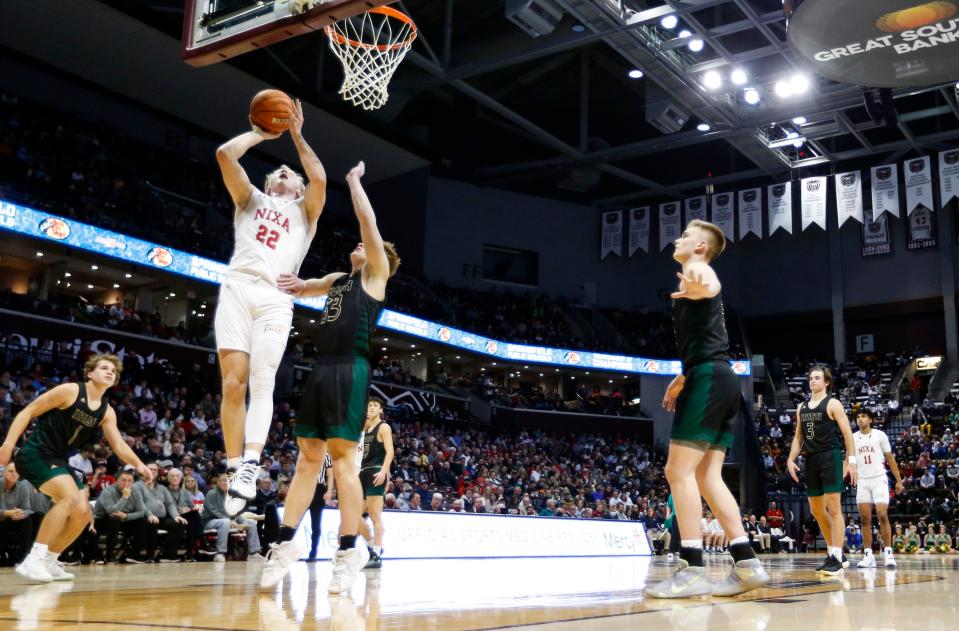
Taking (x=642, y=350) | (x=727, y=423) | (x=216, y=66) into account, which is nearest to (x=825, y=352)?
(x=642, y=350)

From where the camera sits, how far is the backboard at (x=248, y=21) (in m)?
6.47

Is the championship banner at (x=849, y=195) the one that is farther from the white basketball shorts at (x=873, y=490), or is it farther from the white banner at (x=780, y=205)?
the white basketball shorts at (x=873, y=490)

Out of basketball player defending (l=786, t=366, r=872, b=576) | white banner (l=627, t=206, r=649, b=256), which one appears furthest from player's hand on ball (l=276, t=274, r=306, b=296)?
white banner (l=627, t=206, r=649, b=256)

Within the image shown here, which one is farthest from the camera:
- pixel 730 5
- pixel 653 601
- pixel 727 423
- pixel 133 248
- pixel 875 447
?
pixel 730 5

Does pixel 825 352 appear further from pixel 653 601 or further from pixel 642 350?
pixel 653 601

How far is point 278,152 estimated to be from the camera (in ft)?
99.5

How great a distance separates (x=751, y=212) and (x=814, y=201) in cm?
222

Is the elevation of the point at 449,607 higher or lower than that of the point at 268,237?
lower

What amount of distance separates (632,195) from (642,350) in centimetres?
650

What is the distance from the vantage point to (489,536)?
43.2 ft

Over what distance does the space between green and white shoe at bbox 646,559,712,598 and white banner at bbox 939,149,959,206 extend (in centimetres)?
2817

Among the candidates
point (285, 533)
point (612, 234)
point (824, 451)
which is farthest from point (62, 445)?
point (612, 234)

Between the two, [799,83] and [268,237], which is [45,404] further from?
[799,83]

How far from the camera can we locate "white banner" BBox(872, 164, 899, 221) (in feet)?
96.6
